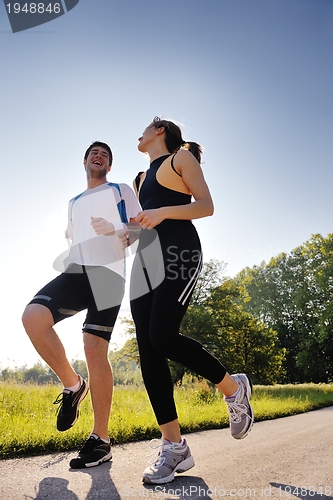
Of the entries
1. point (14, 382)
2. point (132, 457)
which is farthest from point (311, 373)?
point (132, 457)

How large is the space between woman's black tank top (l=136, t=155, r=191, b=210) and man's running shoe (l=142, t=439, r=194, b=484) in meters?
1.51

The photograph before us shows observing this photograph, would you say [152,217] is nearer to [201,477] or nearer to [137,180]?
[137,180]

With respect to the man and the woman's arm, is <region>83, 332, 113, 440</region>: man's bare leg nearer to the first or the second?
the man

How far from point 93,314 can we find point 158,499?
1.60 m

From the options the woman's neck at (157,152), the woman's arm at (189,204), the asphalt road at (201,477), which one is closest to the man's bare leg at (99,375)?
the asphalt road at (201,477)

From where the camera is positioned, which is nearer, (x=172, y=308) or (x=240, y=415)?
(x=172, y=308)

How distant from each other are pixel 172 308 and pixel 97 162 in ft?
6.43

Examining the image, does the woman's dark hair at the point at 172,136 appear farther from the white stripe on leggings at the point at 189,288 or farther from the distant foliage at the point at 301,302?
the distant foliage at the point at 301,302

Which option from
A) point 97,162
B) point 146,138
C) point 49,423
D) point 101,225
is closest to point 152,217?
point 101,225

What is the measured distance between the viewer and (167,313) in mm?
2668

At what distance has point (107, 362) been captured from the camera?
11.2ft

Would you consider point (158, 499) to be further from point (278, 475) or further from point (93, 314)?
point (93, 314)

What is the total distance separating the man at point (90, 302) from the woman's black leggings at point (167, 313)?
1.48 feet

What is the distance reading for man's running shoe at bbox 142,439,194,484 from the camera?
2422 mm
